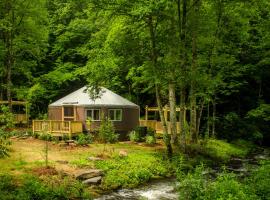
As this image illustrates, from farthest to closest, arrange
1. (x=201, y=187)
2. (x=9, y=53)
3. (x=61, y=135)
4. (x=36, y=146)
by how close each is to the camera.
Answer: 1. (x=9, y=53)
2. (x=61, y=135)
3. (x=36, y=146)
4. (x=201, y=187)

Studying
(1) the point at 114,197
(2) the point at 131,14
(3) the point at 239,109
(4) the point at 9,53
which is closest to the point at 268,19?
(3) the point at 239,109

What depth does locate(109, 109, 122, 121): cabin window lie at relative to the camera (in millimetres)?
32469

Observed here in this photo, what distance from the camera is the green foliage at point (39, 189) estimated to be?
14.3 metres

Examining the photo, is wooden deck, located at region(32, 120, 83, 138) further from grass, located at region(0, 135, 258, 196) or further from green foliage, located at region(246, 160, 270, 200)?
green foliage, located at region(246, 160, 270, 200)

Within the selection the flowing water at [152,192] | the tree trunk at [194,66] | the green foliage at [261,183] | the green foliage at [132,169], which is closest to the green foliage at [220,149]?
the tree trunk at [194,66]

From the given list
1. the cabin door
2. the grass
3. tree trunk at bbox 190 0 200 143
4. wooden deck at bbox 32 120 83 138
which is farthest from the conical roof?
tree trunk at bbox 190 0 200 143

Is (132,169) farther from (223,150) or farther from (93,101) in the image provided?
(93,101)

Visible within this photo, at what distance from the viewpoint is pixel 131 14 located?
70.8 feet

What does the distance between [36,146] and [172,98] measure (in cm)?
897

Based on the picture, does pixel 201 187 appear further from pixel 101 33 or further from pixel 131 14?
pixel 101 33

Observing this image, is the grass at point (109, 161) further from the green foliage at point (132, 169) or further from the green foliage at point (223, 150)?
the green foliage at point (223, 150)

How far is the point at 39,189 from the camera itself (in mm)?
14703

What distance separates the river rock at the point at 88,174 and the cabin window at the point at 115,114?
549 inches

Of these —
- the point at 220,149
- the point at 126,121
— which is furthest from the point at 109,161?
the point at 126,121
